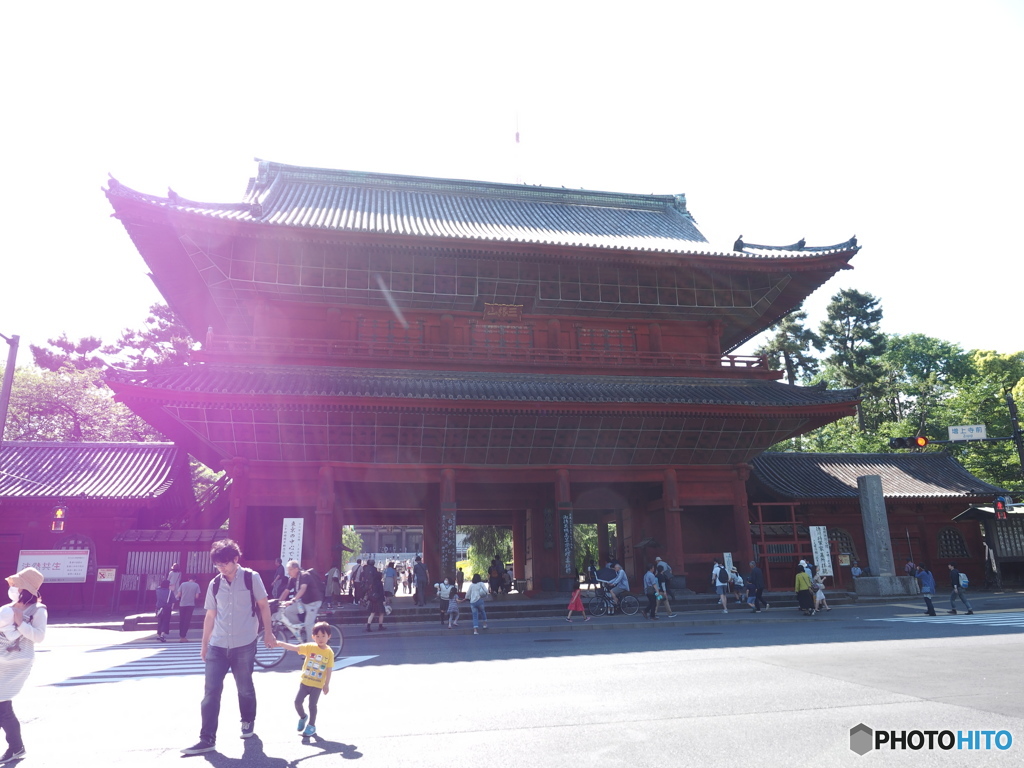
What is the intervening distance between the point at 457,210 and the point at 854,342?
3916 cm

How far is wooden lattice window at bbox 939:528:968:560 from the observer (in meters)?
29.8

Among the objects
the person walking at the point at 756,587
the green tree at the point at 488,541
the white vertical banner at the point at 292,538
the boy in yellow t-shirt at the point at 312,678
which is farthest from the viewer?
the green tree at the point at 488,541

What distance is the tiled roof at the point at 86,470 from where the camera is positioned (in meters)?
24.7

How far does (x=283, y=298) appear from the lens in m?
23.2

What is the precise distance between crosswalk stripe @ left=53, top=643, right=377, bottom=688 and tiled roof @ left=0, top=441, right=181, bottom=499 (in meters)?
13.2

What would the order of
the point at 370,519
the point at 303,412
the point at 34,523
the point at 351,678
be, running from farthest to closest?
1. the point at 370,519
2. the point at 34,523
3. the point at 303,412
4. the point at 351,678

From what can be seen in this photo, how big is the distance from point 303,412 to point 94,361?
97.6 feet

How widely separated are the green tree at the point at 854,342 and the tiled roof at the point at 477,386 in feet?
91.1

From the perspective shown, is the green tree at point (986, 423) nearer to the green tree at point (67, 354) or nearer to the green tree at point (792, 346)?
the green tree at point (792, 346)

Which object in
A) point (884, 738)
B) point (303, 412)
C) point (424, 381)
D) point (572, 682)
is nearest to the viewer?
point (884, 738)

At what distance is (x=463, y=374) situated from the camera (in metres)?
23.1

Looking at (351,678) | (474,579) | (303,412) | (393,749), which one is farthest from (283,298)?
(393,749)

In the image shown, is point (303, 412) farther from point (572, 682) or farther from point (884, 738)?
point (884, 738)

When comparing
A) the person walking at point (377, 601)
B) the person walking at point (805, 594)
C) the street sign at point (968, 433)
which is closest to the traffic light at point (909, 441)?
the street sign at point (968, 433)
